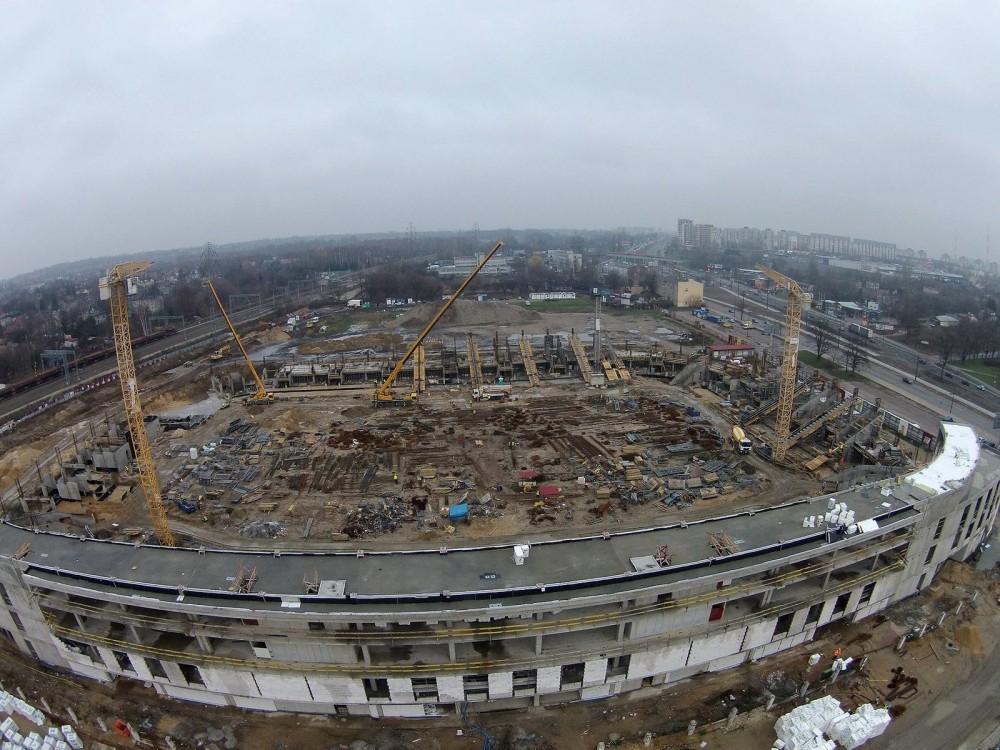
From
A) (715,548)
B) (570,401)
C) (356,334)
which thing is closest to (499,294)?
(356,334)

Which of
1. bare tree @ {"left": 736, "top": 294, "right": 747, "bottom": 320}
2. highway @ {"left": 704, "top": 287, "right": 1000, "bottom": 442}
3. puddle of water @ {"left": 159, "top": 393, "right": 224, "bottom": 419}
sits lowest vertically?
bare tree @ {"left": 736, "top": 294, "right": 747, "bottom": 320}

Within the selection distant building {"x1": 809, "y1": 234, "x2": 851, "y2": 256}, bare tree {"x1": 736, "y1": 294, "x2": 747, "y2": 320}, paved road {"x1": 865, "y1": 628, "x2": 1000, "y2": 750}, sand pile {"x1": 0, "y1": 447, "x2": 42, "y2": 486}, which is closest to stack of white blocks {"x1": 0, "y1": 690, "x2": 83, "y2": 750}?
sand pile {"x1": 0, "y1": 447, "x2": 42, "y2": 486}

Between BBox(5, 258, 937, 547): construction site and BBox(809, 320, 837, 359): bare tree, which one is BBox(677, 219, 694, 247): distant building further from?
BBox(5, 258, 937, 547): construction site

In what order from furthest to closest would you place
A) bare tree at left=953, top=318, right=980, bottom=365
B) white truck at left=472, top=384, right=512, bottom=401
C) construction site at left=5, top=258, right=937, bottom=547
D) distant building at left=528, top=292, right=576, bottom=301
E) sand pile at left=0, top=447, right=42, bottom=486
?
distant building at left=528, top=292, right=576, bottom=301
bare tree at left=953, top=318, right=980, bottom=365
white truck at left=472, top=384, right=512, bottom=401
sand pile at left=0, top=447, right=42, bottom=486
construction site at left=5, top=258, right=937, bottom=547

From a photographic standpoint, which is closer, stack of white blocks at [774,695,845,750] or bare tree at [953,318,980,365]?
stack of white blocks at [774,695,845,750]

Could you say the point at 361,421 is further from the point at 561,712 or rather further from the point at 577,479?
the point at 561,712
